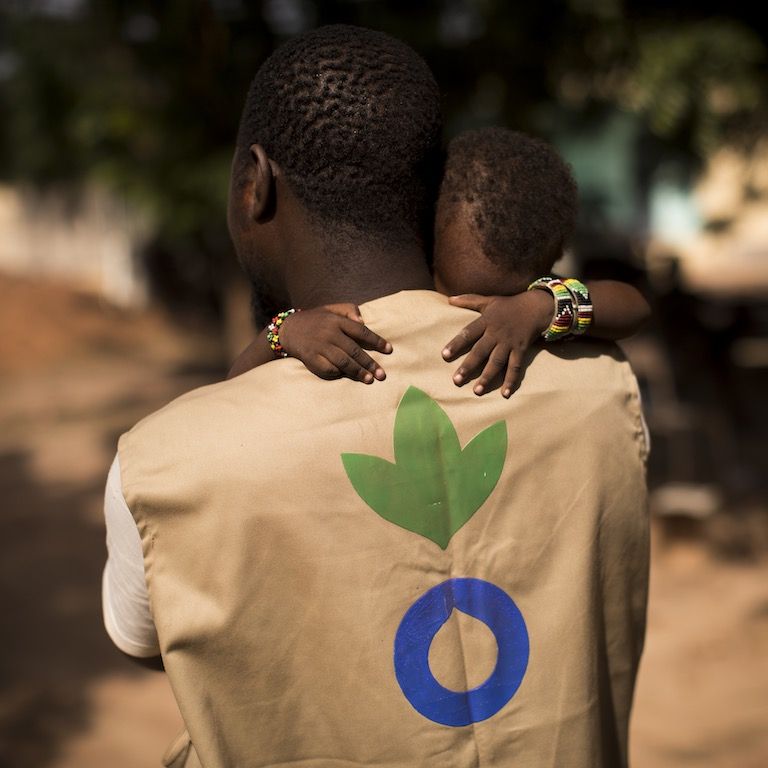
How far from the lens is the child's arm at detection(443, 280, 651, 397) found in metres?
1.37

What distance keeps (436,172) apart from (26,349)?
519 inches

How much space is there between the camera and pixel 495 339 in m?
1.38

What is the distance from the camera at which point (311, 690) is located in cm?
134

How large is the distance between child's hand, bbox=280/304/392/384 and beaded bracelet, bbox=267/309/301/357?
80 millimetres

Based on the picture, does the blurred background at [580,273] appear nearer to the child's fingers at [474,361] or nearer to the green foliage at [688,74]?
the green foliage at [688,74]

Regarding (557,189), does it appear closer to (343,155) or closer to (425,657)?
(343,155)

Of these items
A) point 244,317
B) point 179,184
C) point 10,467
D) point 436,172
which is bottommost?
point 10,467

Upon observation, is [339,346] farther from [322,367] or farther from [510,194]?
[510,194]

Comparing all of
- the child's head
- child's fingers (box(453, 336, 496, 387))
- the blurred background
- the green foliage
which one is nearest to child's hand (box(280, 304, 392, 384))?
child's fingers (box(453, 336, 496, 387))

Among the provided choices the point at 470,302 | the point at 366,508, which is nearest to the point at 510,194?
the point at 470,302

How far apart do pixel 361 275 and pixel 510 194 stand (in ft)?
1.00

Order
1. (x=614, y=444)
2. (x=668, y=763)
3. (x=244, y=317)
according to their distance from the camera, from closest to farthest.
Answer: (x=614, y=444)
(x=668, y=763)
(x=244, y=317)

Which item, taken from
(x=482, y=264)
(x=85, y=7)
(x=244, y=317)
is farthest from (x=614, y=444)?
(x=85, y=7)

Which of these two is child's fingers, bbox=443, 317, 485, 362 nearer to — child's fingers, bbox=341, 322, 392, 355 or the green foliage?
child's fingers, bbox=341, 322, 392, 355
